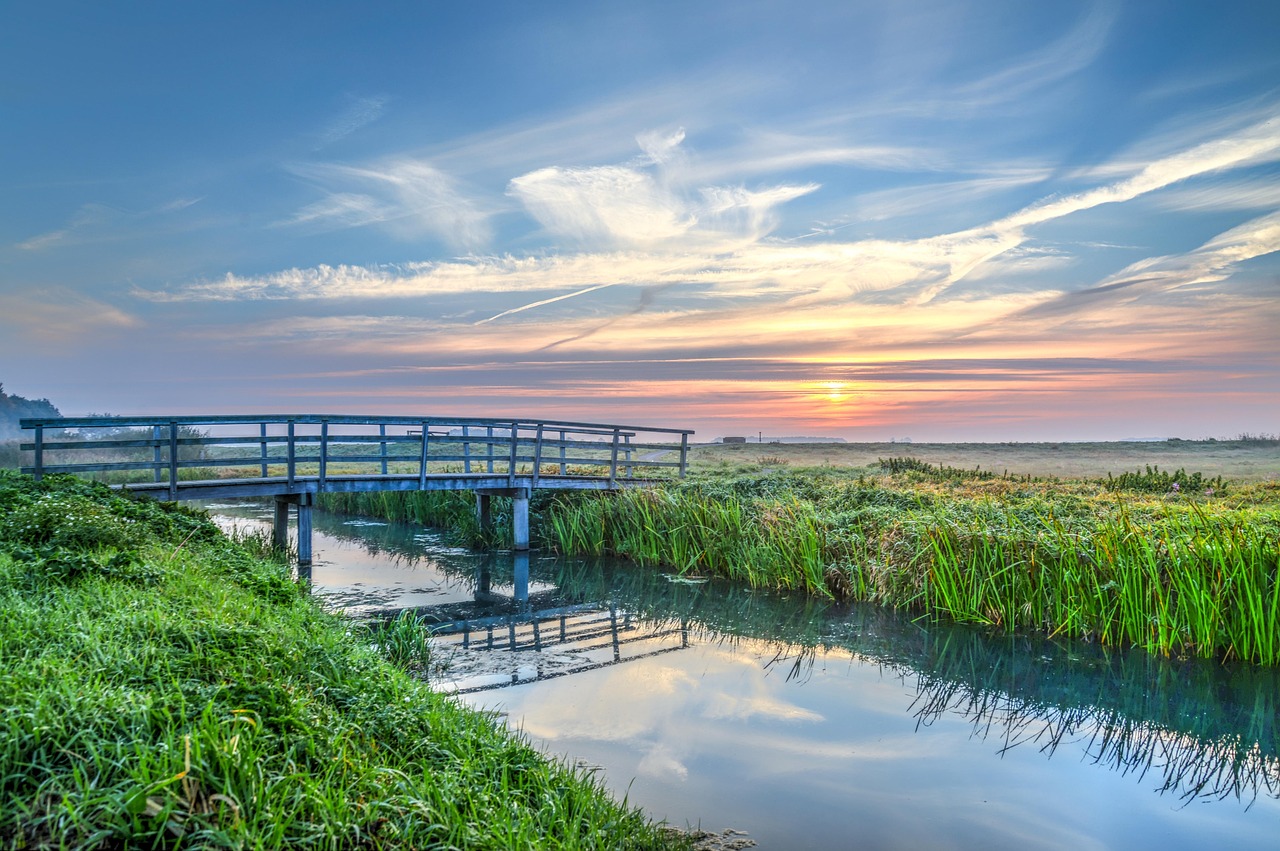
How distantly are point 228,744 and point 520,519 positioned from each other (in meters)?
15.7

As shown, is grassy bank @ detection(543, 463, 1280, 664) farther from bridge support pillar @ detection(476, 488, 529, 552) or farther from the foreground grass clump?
the foreground grass clump

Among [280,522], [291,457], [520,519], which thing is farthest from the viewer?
[520,519]

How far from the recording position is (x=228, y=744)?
389 centimetres

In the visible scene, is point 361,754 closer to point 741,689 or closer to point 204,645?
point 204,645

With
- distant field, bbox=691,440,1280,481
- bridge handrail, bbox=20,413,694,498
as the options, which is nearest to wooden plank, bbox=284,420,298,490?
bridge handrail, bbox=20,413,694,498

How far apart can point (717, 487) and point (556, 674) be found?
980 cm

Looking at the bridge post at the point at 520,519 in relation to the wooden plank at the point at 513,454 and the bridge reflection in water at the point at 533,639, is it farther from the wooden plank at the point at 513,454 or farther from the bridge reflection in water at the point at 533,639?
the bridge reflection in water at the point at 533,639

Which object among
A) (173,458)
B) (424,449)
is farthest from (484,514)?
(173,458)

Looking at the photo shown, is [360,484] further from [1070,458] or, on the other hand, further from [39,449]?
[1070,458]

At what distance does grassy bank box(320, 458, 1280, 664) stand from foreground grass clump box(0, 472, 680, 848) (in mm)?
8203

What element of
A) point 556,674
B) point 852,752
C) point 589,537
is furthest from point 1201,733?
point 589,537

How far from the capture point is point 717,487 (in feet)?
61.9

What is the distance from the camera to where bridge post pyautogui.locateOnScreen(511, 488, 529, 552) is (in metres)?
19.5

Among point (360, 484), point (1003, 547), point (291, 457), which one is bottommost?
point (1003, 547)
